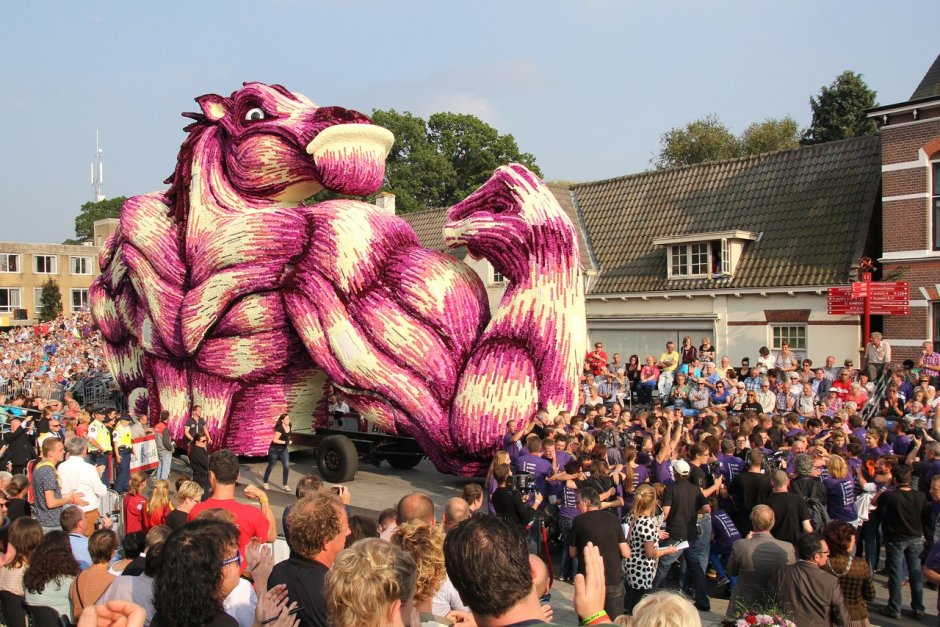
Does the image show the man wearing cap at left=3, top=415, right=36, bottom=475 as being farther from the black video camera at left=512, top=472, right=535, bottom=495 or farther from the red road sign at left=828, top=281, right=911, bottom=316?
the red road sign at left=828, top=281, right=911, bottom=316

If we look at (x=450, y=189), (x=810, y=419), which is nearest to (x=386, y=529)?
(x=810, y=419)

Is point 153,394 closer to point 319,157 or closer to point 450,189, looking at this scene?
point 319,157

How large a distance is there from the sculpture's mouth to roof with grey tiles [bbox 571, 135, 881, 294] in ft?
30.7

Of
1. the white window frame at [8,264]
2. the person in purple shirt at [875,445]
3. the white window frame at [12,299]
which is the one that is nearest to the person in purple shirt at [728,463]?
the person in purple shirt at [875,445]

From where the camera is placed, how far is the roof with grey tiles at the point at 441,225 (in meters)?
23.5

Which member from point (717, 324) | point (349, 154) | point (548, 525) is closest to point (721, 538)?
point (548, 525)

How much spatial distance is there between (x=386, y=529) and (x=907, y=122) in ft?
48.7

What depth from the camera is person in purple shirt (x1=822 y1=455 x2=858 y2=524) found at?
7848mm

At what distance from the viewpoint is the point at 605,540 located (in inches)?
245

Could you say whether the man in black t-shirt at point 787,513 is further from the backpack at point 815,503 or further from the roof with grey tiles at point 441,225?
the roof with grey tiles at point 441,225

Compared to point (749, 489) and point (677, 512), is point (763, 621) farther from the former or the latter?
point (749, 489)

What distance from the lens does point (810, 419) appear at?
10297 millimetres

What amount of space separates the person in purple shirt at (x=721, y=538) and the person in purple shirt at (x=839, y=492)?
0.90 meters

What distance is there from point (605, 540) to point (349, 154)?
847 centimetres
